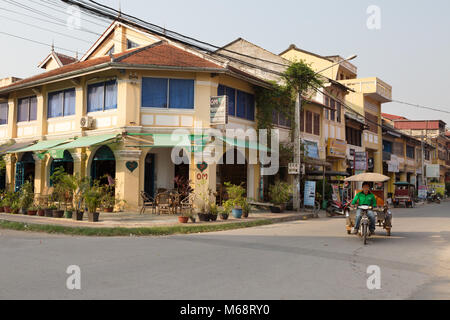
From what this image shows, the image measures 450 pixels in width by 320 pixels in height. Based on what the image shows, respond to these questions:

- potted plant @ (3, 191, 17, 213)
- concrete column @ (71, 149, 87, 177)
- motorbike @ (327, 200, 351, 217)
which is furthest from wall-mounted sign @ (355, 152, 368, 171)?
potted plant @ (3, 191, 17, 213)

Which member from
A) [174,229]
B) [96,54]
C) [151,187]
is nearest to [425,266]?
[174,229]

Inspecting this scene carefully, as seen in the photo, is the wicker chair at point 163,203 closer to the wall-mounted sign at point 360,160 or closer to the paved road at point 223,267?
the paved road at point 223,267

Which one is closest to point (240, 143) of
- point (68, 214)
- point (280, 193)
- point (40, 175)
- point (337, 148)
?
point (280, 193)

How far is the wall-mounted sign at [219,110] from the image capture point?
717 inches

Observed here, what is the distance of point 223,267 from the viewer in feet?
23.6

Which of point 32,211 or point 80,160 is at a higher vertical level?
point 80,160

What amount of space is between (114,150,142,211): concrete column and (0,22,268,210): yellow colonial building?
0.04m

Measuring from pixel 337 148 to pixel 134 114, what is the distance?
57.7ft

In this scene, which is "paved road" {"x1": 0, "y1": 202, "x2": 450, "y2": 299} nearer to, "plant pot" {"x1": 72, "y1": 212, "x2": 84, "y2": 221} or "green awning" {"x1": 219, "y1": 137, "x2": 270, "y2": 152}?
"plant pot" {"x1": 72, "y1": 212, "x2": 84, "y2": 221}

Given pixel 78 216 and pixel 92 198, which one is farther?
pixel 78 216

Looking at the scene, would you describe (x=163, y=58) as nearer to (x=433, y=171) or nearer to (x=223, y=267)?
(x=223, y=267)

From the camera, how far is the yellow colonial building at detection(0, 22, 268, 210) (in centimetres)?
1834

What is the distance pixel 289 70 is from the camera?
829 inches

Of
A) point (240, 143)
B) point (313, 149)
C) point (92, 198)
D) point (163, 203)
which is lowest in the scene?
point (163, 203)
